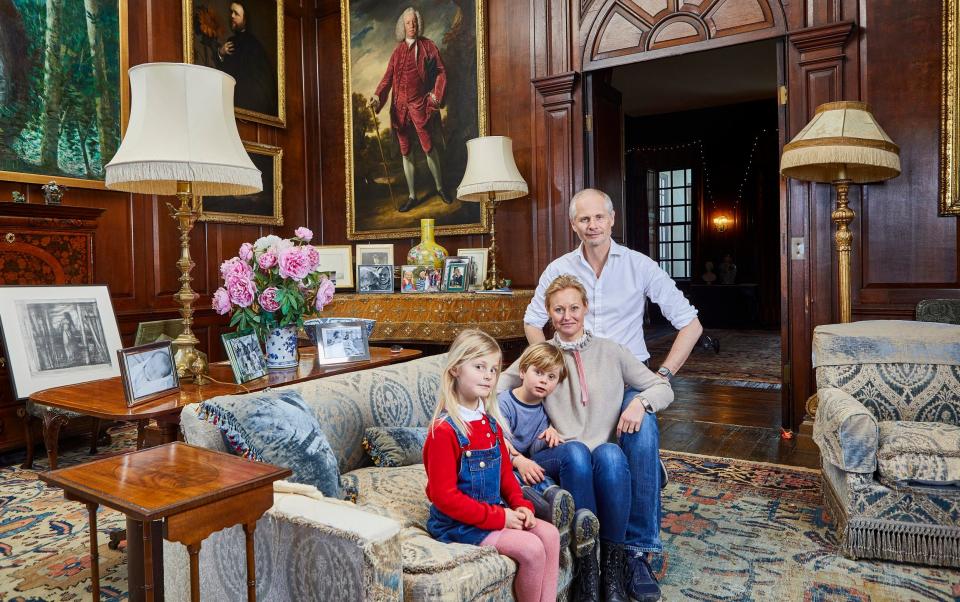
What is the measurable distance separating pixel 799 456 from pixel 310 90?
5.20 m

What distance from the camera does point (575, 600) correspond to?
6.60 feet

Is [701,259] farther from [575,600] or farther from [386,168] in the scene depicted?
[575,600]

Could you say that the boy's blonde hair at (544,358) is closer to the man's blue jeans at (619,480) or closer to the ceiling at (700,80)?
the man's blue jeans at (619,480)

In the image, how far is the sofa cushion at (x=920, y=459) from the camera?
7.87ft

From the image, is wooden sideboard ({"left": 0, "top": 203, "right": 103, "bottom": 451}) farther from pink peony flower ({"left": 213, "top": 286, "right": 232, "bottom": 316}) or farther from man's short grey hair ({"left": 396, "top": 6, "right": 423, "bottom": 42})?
man's short grey hair ({"left": 396, "top": 6, "right": 423, "bottom": 42})

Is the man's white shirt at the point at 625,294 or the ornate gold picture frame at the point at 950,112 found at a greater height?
the ornate gold picture frame at the point at 950,112

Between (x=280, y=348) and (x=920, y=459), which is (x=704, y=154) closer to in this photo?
(x=920, y=459)

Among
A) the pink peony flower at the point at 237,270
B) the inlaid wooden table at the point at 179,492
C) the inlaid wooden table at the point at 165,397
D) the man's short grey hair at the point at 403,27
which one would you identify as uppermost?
the man's short grey hair at the point at 403,27

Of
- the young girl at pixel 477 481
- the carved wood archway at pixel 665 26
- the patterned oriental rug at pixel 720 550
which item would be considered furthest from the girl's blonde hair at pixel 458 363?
the carved wood archway at pixel 665 26

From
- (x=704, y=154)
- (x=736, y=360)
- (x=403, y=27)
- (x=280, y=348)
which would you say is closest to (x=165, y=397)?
(x=280, y=348)

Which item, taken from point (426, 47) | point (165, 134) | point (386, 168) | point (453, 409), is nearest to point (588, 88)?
point (426, 47)

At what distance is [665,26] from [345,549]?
4.34m

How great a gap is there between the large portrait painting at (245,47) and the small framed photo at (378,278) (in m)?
1.78

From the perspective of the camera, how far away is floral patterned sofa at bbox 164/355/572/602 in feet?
4.50
